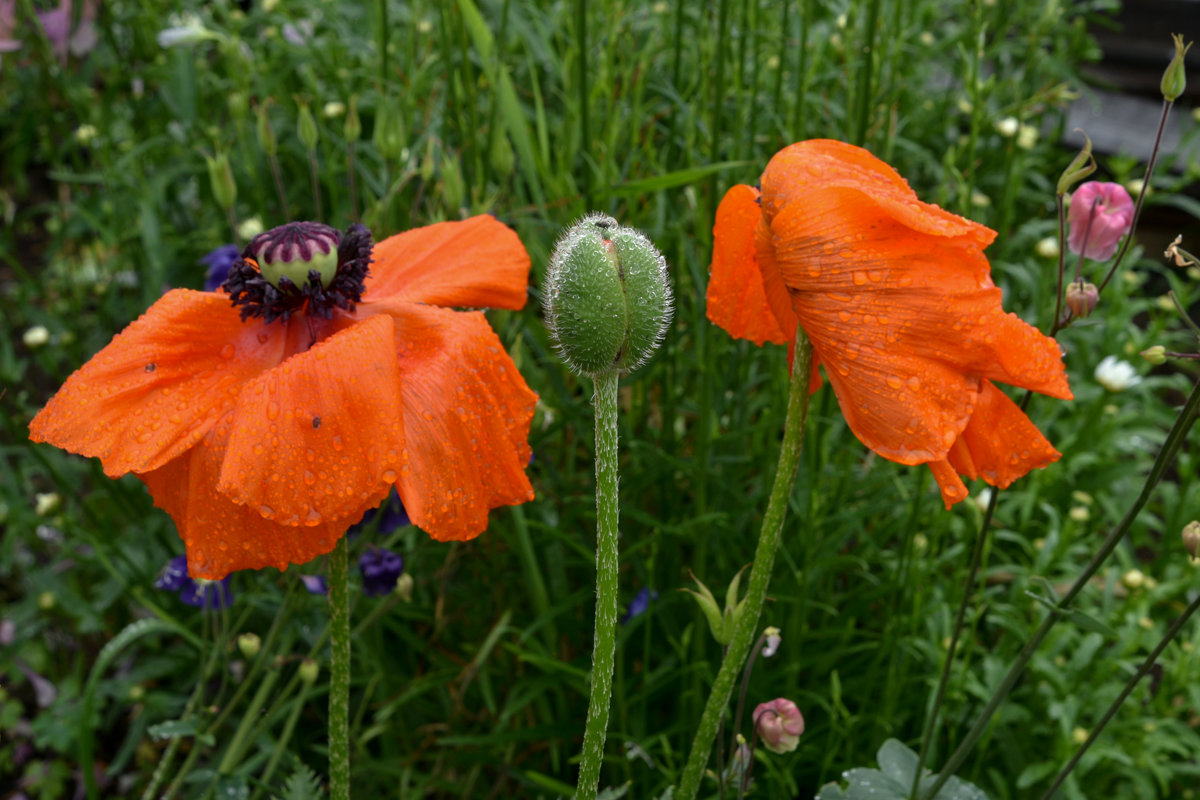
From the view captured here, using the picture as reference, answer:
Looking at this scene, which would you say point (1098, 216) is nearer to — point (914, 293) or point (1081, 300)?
point (1081, 300)

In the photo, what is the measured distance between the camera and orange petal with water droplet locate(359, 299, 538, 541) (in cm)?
89

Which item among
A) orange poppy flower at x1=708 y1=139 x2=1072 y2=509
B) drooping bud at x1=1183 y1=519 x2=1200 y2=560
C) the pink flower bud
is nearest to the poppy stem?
orange poppy flower at x1=708 y1=139 x2=1072 y2=509

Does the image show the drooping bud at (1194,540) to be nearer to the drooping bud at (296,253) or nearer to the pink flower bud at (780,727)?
the pink flower bud at (780,727)

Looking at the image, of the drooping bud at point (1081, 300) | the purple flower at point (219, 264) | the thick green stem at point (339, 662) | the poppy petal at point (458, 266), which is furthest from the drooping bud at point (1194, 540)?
the purple flower at point (219, 264)

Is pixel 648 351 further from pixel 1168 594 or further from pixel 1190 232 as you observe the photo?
pixel 1190 232

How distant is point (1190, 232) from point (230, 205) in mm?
3534

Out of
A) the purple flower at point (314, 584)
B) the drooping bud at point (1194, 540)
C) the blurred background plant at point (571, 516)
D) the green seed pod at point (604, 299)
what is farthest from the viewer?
the blurred background plant at point (571, 516)

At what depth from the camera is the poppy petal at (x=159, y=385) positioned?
0.88 meters

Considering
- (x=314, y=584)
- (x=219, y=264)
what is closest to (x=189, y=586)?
(x=314, y=584)

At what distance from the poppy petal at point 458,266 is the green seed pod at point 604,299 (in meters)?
0.27

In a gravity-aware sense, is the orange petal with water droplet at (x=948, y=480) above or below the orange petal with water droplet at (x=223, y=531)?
above

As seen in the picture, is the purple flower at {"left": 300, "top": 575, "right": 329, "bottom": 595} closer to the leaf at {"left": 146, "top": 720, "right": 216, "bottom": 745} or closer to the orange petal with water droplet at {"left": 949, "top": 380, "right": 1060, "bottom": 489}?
the leaf at {"left": 146, "top": 720, "right": 216, "bottom": 745}

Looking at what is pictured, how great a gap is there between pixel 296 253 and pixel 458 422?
23cm

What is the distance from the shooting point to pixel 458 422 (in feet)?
3.00
